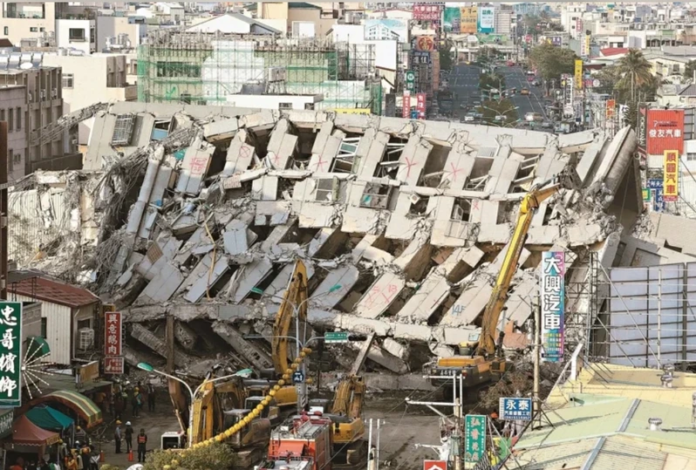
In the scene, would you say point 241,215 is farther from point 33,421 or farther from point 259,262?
point 33,421

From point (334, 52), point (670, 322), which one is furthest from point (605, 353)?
point (334, 52)

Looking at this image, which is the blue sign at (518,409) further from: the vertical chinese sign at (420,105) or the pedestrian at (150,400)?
the vertical chinese sign at (420,105)

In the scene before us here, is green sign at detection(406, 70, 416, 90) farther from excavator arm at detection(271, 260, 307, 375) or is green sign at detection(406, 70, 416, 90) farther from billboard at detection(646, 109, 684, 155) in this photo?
excavator arm at detection(271, 260, 307, 375)

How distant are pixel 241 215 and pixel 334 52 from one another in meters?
48.9

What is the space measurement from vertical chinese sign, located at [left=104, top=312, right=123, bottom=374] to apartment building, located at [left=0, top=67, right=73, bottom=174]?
1072 inches

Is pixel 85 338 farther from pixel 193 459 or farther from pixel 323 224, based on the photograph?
pixel 193 459

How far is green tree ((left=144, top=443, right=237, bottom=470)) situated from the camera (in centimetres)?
4141

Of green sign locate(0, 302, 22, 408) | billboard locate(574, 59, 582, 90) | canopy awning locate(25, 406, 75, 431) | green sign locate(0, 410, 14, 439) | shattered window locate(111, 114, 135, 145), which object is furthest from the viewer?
billboard locate(574, 59, 582, 90)

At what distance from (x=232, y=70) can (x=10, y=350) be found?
6874cm

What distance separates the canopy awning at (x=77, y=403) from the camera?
49.4 m

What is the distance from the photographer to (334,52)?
113125mm

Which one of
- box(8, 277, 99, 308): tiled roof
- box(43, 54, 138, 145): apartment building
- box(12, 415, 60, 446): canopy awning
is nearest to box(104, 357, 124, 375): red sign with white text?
box(8, 277, 99, 308): tiled roof

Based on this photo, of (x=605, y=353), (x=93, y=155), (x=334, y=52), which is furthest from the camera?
(x=334, y=52)

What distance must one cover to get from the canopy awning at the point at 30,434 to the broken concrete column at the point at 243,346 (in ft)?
46.7
